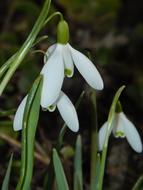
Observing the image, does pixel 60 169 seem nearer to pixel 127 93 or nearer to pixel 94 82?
pixel 94 82

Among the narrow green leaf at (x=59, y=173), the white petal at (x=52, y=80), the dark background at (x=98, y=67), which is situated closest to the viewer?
the white petal at (x=52, y=80)

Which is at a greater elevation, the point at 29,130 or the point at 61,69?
the point at 61,69

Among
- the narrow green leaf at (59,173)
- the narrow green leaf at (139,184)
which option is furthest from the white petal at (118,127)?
the narrow green leaf at (59,173)

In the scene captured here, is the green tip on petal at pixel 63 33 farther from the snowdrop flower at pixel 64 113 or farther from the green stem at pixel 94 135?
the green stem at pixel 94 135

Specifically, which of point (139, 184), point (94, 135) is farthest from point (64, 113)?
point (139, 184)

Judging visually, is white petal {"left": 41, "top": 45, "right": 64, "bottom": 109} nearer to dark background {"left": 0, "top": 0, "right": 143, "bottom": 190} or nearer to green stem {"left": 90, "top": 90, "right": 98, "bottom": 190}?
green stem {"left": 90, "top": 90, "right": 98, "bottom": 190}

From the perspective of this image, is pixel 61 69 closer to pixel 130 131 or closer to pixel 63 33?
pixel 63 33

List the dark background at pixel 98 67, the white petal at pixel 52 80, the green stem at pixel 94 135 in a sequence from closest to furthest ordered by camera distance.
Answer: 1. the white petal at pixel 52 80
2. the green stem at pixel 94 135
3. the dark background at pixel 98 67

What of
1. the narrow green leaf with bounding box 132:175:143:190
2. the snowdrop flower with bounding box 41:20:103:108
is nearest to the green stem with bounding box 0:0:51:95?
the snowdrop flower with bounding box 41:20:103:108
